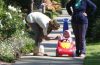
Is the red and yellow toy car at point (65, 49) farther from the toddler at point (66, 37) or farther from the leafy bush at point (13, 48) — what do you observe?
the leafy bush at point (13, 48)

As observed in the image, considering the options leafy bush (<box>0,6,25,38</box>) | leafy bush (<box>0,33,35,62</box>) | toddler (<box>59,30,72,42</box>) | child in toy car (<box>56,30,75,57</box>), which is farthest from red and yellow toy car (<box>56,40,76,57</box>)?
leafy bush (<box>0,6,25,38</box>)

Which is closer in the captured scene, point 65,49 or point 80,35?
point 65,49

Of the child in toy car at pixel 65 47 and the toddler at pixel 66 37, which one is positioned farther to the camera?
the toddler at pixel 66 37

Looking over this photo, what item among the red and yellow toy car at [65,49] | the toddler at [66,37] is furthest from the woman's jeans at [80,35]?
the red and yellow toy car at [65,49]

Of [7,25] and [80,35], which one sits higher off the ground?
[7,25]

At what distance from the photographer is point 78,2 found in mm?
7340

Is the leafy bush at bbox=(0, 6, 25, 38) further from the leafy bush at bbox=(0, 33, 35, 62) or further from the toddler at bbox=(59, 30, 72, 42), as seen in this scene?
the toddler at bbox=(59, 30, 72, 42)

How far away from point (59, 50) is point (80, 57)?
0.59 metres

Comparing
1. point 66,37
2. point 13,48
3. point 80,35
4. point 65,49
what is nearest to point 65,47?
point 65,49

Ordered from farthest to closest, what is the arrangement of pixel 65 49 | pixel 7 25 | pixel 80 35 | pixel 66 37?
pixel 7 25 < pixel 66 37 < pixel 80 35 < pixel 65 49

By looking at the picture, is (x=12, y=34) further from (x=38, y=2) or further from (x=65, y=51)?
(x=38, y=2)

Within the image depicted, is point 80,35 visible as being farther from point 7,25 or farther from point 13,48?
point 7,25

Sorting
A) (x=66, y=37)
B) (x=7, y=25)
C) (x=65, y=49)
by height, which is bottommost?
(x=65, y=49)

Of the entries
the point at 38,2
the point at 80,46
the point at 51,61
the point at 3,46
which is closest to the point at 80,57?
the point at 80,46
